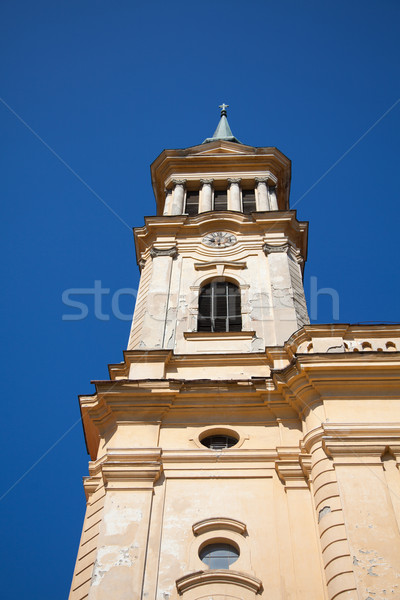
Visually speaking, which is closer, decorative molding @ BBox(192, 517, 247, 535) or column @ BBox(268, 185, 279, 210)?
decorative molding @ BBox(192, 517, 247, 535)

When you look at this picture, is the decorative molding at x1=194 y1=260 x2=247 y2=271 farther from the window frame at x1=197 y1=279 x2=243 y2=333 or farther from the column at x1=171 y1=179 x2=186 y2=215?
the column at x1=171 y1=179 x2=186 y2=215

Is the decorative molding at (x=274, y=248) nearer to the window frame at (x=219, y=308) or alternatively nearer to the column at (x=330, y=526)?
the window frame at (x=219, y=308)

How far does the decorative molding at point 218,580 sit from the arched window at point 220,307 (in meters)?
8.59

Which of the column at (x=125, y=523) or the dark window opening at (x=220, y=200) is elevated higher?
the dark window opening at (x=220, y=200)

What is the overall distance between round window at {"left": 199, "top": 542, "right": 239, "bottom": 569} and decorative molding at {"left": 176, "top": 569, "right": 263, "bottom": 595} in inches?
17.6

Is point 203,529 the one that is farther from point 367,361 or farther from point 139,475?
point 367,361

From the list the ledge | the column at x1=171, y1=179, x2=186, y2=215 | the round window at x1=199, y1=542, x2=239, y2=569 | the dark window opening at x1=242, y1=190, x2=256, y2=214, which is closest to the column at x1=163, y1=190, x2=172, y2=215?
the column at x1=171, y1=179, x2=186, y2=215

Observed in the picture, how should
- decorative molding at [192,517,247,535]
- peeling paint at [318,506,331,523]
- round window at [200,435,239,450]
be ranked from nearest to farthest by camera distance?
peeling paint at [318,506,331,523] → decorative molding at [192,517,247,535] → round window at [200,435,239,450]

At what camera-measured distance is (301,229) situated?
1053 inches

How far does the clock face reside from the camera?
2489cm

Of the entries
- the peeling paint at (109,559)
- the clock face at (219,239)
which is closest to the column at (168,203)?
the clock face at (219,239)

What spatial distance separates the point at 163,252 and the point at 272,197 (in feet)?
22.0

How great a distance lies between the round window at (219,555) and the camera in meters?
13.8

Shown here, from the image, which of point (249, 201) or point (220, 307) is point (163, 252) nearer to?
point (220, 307)
